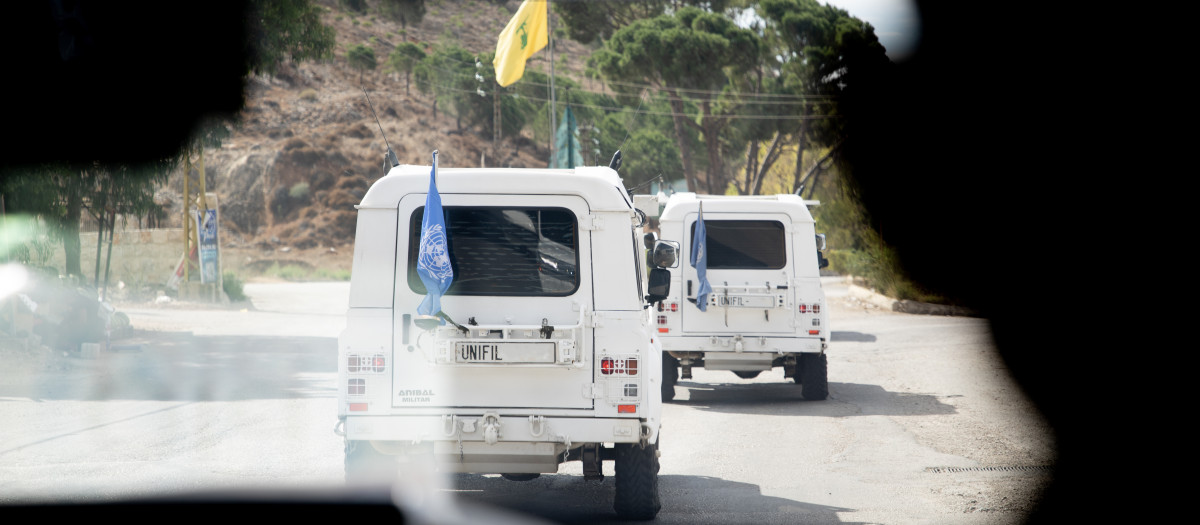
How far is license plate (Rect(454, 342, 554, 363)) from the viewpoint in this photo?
20.8ft

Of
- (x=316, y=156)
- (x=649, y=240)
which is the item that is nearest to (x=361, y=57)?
(x=316, y=156)

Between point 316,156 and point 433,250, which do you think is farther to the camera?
point 316,156

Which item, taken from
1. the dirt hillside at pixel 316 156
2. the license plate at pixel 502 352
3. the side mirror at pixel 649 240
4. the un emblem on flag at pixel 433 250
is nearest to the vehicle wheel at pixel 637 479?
the license plate at pixel 502 352

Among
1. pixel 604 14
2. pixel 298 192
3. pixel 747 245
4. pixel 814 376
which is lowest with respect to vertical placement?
pixel 814 376

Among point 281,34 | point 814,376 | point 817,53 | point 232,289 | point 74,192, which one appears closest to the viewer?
point 814,376

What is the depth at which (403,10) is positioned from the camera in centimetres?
10912

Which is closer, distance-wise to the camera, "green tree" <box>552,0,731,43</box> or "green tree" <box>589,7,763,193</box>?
"green tree" <box>589,7,763,193</box>

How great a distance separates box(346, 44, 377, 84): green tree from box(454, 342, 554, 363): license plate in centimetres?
8567

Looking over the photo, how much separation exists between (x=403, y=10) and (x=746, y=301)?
333 feet

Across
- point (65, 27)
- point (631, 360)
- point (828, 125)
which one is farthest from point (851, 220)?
point (631, 360)

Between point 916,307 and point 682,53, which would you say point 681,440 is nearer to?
point 916,307

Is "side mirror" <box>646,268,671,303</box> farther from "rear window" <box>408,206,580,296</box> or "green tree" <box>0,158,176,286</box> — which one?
"green tree" <box>0,158,176,286</box>

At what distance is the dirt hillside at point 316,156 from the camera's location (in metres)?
73.8

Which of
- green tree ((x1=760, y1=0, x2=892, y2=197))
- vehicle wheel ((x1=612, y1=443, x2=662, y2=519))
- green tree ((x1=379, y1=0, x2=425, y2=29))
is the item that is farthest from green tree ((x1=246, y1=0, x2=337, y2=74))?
green tree ((x1=379, y1=0, x2=425, y2=29))
